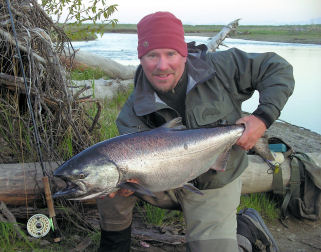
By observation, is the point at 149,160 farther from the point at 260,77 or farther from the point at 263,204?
the point at 263,204

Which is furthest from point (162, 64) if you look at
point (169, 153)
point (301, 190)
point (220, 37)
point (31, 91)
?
point (220, 37)

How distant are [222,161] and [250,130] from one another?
33 cm

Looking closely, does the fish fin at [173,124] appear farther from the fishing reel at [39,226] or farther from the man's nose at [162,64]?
the fishing reel at [39,226]

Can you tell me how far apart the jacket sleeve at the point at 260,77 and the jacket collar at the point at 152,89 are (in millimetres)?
119

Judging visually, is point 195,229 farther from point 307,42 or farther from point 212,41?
point 307,42

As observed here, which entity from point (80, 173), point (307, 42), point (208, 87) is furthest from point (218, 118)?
point (307, 42)

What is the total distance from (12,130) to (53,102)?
531 mm

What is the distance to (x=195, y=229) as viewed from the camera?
2961 millimetres

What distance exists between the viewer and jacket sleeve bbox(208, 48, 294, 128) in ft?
9.54

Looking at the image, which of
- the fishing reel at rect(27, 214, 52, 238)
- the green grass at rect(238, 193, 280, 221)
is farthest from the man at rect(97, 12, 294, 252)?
the green grass at rect(238, 193, 280, 221)

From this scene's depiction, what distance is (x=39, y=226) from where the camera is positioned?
317 cm

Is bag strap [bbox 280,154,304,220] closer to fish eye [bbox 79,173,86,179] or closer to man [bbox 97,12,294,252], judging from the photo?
man [bbox 97,12,294,252]

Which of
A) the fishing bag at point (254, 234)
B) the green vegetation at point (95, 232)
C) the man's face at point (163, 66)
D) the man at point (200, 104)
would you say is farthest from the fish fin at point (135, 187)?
the fishing bag at point (254, 234)

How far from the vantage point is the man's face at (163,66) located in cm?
291
